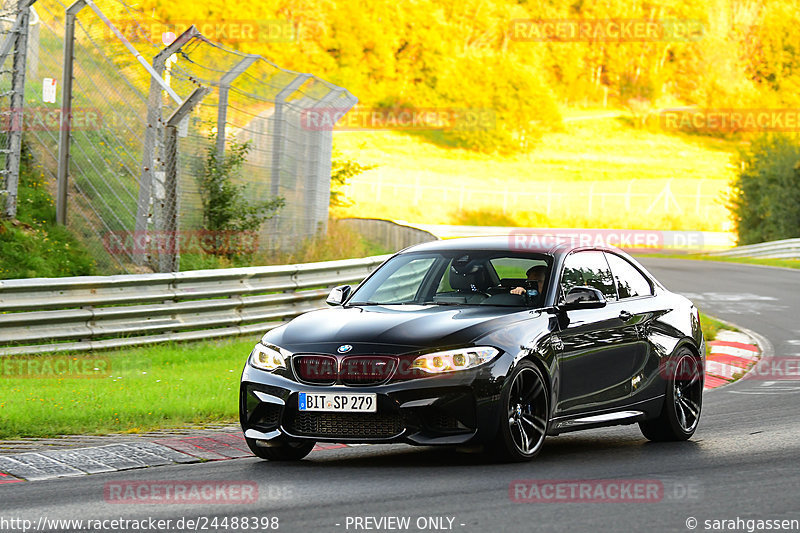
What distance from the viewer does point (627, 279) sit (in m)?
9.45

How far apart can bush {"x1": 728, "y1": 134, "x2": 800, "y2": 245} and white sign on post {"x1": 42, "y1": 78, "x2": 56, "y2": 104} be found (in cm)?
3697

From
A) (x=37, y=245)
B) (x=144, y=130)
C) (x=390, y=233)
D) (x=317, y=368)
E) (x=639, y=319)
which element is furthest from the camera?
(x=390, y=233)

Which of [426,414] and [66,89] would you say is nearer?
[426,414]

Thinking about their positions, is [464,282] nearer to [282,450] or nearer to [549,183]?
[282,450]

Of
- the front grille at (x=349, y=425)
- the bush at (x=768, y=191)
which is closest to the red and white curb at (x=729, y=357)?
the front grille at (x=349, y=425)

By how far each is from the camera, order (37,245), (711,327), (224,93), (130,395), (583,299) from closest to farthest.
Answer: (583,299)
(130,395)
(37,245)
(224,93)
(711,327)

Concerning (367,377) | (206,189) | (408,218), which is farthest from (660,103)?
(367,377)

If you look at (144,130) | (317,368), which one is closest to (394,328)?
(317,368)

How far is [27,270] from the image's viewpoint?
49.1 feet

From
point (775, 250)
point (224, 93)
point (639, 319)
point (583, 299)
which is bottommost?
point (775, 250)

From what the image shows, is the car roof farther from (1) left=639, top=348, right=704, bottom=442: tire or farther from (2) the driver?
(1) left=639, top=348, right=704, bottom=442: tire

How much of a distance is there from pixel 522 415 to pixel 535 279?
1156mm

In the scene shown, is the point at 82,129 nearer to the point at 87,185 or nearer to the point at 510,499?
the point at 87,185

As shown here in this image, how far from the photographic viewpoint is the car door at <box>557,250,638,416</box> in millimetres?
8328
